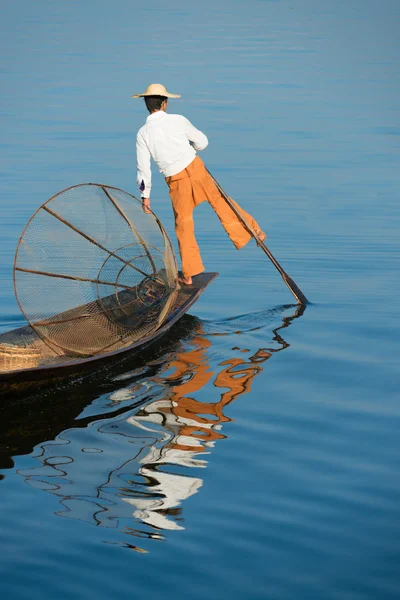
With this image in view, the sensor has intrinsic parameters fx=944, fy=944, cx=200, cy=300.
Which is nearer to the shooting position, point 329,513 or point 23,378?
point 329,513

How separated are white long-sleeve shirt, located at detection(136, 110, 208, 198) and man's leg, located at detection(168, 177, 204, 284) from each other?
6.9 inches

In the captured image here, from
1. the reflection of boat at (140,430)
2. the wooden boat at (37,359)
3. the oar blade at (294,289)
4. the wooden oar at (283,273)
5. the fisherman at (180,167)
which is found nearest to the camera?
the reflection of boat at (140,430)

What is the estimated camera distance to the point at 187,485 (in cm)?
537

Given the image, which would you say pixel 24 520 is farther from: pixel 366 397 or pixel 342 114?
pixel 342 114

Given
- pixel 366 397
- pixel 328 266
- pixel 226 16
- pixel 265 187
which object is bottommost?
pixel 366 397

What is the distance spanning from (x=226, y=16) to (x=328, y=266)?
35024 mm


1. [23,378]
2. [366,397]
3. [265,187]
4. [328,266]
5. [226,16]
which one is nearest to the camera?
[23,378]

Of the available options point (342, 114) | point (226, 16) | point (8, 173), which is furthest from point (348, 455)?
point (226, 16)

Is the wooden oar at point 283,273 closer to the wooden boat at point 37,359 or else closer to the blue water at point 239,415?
the blue water at point 239,415

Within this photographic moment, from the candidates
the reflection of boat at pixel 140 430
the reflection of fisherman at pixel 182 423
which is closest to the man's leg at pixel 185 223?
the reflection of boat at pixel 140 430

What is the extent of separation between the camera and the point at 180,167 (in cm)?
862

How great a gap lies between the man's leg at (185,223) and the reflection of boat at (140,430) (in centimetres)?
68

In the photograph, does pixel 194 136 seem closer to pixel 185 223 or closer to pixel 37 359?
pixel 185 223

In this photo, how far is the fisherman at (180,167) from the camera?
8.36 m
